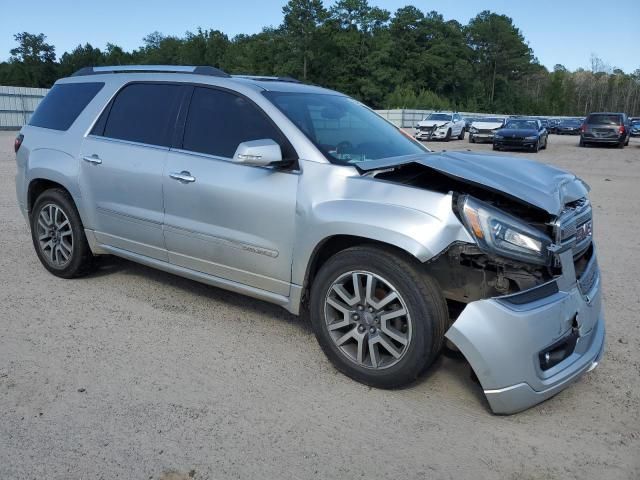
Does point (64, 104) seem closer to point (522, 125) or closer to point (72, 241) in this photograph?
point (72, 241)

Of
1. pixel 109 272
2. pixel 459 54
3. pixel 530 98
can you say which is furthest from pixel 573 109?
pixel 109 272

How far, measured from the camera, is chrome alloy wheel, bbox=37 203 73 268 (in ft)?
16.4

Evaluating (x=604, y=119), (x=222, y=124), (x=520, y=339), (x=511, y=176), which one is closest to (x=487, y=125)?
(x=604, y=119)

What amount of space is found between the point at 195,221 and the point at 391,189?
4.99 ft

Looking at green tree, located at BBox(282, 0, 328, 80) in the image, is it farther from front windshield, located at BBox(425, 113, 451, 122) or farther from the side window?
the side window

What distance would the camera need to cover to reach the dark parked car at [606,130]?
27469 millimetres

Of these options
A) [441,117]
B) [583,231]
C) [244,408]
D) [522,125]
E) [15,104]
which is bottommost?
[244,408]

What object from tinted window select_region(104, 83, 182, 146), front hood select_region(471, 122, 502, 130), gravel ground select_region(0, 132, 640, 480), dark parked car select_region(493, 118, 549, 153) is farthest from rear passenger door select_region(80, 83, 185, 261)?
front hood select_region(471, 122, 502, 130)

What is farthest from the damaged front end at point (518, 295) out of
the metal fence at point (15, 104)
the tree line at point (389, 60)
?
the tree line at point (389, 60)

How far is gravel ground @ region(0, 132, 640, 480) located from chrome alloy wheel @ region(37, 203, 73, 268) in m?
0.49

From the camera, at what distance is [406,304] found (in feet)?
10.2

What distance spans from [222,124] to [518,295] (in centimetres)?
231

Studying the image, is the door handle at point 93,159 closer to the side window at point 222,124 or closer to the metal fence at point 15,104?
the side window at point 222,124

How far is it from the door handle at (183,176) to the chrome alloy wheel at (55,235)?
147 cm
